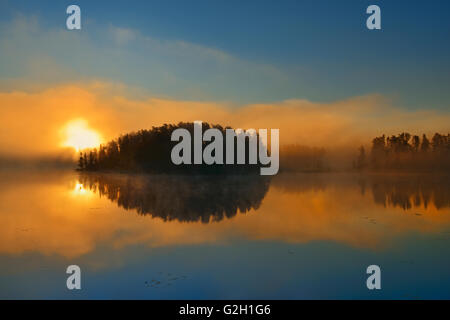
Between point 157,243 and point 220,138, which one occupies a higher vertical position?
point 220,138

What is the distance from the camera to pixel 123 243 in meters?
18.3

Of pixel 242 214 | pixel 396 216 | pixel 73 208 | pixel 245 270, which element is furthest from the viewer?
pixel 73 208

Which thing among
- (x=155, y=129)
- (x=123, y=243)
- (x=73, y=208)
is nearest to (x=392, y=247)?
(x=123, y=243)

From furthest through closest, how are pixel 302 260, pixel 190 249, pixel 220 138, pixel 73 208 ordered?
pixel 220 138
pixel 73 208
pixel 190 249
pixel 302 260

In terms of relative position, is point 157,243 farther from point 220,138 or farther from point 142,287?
point 220,138

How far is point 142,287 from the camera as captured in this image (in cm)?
1245

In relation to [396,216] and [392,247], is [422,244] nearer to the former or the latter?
[392,247]

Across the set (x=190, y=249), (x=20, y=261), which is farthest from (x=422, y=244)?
(x=20, y=261)

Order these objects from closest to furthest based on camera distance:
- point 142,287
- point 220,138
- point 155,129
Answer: point 142,287, point 220,138, point 155,129

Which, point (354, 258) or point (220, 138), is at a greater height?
point (220, 138)

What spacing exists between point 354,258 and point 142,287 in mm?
9287

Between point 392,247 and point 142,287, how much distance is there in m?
12.1

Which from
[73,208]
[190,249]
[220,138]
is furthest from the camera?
[220,138]

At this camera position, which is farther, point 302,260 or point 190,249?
point 190,249
